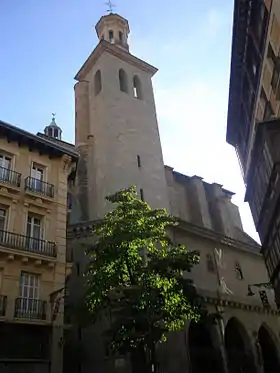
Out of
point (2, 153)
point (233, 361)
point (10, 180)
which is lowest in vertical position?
point (233, 361)

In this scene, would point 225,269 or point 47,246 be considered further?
point 225,269

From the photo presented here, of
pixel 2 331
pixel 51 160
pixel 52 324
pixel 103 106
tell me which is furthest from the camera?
pixel 103 106

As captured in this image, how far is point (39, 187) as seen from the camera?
1730cm

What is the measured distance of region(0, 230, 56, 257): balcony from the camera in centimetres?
1494

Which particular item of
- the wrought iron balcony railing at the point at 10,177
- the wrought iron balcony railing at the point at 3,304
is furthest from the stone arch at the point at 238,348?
the wrought iron balcony railing at the point at 10,177

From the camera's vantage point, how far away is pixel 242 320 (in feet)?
90.2

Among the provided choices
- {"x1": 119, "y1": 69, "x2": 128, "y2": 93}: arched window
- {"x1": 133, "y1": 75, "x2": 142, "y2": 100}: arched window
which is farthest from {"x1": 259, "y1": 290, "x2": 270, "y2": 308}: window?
{"x1": 119, "y1": 69, "x2": 128, "y2": 93}: arched window

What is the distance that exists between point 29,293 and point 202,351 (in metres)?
13.2

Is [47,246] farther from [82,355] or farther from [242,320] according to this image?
[242,320]

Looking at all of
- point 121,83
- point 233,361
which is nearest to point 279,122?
point 233,361

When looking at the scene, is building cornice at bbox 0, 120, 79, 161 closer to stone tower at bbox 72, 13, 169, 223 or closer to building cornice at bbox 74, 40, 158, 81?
stone tower at bbox 72, 13, 169, 223

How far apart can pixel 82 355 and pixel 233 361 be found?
10.8m

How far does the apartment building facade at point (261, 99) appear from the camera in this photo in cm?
1232

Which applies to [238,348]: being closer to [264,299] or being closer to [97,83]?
[264,299]
